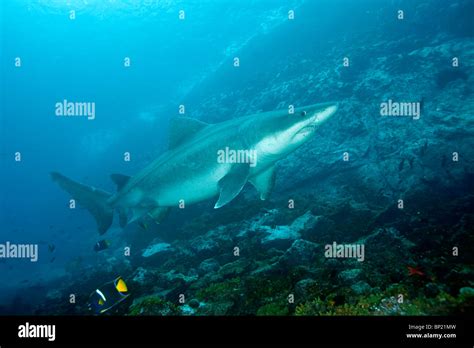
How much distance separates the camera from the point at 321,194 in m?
12.0

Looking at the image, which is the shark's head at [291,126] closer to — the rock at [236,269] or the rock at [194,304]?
the rock at [236,269]

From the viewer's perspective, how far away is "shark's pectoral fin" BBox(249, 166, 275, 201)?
8.33m

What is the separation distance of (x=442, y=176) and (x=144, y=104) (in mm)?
52939

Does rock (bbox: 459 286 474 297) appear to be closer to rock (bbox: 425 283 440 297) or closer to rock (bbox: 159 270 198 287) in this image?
rock (bbox: 425 283 440 297)

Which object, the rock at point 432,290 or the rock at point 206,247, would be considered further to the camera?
the rock at point 206,247

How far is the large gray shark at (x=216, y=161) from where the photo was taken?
23.3 feet

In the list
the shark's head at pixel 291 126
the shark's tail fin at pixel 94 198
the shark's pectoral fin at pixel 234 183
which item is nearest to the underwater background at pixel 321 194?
the shark's pectoral fin at pixel 234 183

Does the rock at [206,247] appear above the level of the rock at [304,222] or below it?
below

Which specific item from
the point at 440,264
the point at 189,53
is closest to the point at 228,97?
the point at 440,264

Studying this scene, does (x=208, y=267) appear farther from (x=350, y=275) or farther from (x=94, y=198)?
(x=94, y=198)

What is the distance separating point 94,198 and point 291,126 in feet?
24.7

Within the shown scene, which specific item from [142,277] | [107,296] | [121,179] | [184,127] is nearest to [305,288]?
[107,296]

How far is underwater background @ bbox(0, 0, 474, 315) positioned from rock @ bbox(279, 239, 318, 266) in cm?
4

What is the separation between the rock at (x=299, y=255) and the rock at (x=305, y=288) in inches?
55.7
